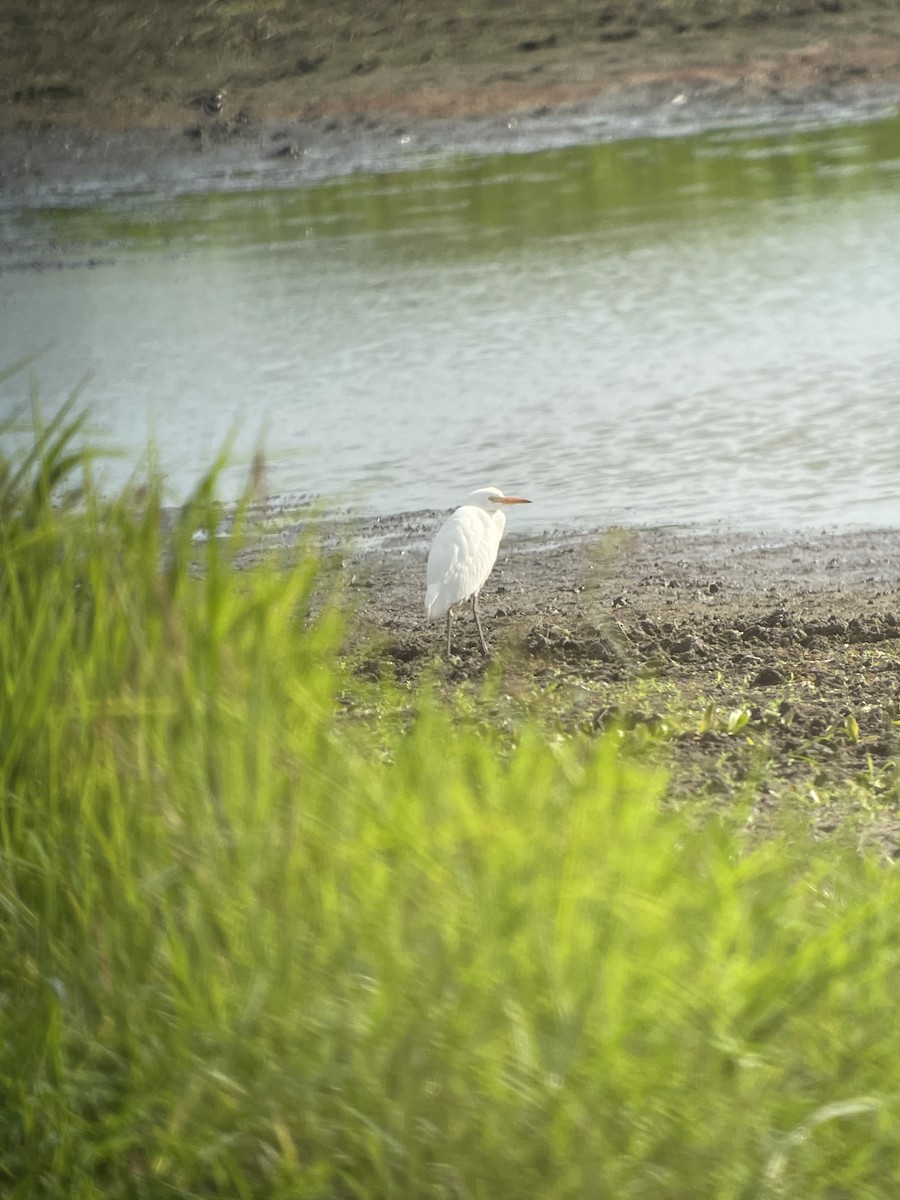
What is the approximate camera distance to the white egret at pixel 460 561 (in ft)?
18.8

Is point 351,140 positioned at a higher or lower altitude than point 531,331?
higher

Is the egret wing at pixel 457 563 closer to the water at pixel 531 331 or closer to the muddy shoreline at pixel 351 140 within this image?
the water at pixel 531 331

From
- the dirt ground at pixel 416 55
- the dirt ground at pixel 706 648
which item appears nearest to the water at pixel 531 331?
the dirt ground at pixel 706 648

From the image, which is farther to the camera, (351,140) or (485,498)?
(351,140)

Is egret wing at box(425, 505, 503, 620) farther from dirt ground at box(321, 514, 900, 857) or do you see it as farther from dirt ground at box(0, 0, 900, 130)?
dirt ground at box(0, 0, 900, 130)

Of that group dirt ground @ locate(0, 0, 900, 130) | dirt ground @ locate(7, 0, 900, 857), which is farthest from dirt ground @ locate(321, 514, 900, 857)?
dirt ground @ locate(0, 0, 900, 130)

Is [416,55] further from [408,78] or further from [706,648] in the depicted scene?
[706,648]

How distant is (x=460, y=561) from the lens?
5.74 metres

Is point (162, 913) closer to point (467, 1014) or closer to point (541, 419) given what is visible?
point (467, 1014)

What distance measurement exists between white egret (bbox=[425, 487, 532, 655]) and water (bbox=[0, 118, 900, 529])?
2.32 ft

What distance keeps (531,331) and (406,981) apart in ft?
35.6

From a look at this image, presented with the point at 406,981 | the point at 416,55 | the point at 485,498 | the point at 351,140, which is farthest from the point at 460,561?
the point at 416,55

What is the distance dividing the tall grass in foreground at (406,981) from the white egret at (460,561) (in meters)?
3.16

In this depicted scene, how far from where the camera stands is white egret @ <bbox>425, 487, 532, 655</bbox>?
5.72 m
